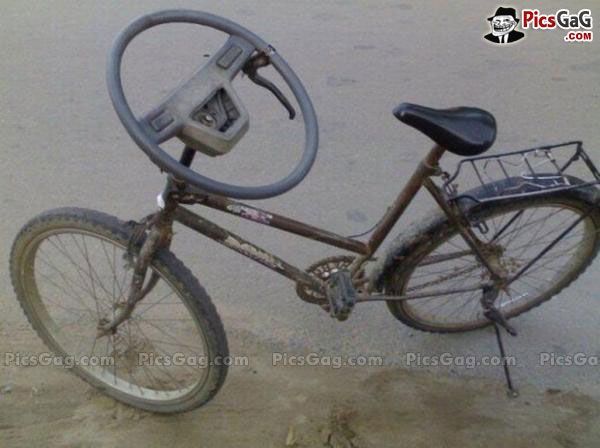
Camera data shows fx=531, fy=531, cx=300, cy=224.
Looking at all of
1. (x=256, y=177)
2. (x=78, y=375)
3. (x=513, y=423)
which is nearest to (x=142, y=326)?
(x=78, y=375)

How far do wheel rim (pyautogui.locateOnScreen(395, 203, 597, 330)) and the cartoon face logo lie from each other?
2.11 m

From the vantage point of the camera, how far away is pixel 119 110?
43.2 inches

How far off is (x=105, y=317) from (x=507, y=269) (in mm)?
1511

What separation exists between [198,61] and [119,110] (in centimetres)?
290

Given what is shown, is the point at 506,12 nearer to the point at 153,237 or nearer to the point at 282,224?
the point at 282,224

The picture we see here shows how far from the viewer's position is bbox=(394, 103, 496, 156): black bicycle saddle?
1509 mm

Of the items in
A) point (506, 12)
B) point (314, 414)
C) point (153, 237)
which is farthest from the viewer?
point (506, 12)

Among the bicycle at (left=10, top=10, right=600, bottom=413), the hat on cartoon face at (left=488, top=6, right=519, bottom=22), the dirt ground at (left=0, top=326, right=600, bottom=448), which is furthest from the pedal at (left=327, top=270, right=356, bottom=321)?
the hat on cartoon face at (left=488, top=6, right=519, bottom=22)

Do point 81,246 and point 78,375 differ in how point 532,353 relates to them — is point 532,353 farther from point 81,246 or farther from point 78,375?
point 81,246

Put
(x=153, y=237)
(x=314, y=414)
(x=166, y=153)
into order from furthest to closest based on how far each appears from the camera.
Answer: (x=314, y=414) → (x=153, y=237) → (x=166, y=153)

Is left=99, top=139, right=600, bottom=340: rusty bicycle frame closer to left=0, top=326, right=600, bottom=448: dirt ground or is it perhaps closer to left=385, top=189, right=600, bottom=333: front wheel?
left=385, top=189, right=600, bottom=333: front wheel

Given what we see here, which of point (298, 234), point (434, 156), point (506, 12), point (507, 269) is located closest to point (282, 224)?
point (298, 234)

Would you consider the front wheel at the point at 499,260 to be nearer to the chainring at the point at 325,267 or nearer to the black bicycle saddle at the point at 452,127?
the chainring at the point at 325,267

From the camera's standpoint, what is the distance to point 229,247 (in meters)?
1.65
